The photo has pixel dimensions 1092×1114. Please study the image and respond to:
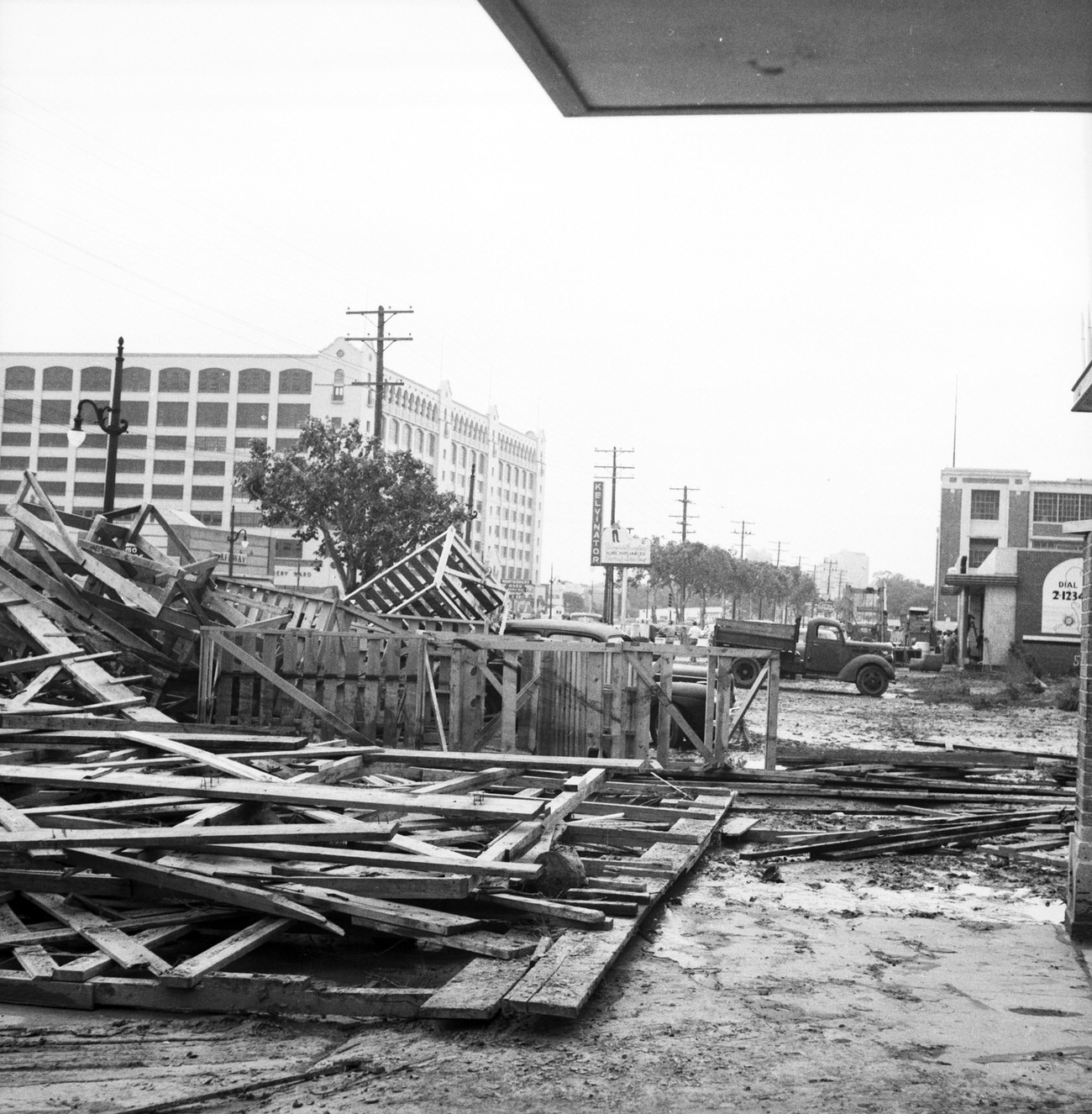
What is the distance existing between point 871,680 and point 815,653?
196cm

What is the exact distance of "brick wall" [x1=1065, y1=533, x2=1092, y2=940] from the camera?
697 centimetres

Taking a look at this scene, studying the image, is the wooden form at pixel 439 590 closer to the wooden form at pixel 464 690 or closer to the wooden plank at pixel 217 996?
the wooden form at pixel 464 690

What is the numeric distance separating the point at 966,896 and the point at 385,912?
14.1 feet

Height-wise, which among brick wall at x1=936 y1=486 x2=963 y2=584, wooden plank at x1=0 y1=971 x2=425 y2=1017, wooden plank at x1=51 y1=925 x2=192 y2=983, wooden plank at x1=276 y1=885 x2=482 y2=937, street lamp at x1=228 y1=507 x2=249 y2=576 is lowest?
wooden plank at x1=0 y1=971 x2=425 y2=1017

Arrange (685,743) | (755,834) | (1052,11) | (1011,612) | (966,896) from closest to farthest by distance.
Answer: (1052,11) < (966,896) < (755,834) < (685,743) < (1011,612)

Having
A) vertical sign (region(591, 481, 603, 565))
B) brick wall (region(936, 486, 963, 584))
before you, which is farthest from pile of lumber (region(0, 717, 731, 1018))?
brick wall (region(936, 486, 963, 584))

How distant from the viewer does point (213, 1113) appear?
4312 millimetres

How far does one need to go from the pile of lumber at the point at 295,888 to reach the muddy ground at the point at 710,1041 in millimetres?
143

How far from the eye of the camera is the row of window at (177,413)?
117m

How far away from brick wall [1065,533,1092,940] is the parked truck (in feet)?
79.8

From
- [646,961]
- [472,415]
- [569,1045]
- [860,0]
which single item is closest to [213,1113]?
[569,1045]

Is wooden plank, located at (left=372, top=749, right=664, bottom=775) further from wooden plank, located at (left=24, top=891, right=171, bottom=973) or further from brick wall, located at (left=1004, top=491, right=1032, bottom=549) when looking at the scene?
brick wall, located at (left=1004, top=491, right=1032, bottom=549)

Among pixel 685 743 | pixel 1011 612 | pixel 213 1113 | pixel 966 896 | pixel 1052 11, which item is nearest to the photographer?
pixel 1052 11

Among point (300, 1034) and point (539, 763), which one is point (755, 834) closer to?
point (539, 763)
